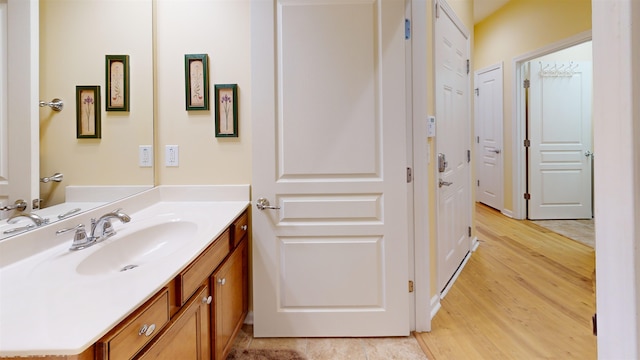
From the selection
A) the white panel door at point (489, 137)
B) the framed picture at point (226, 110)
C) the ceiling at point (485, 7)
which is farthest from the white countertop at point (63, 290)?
the ceiling at point (485, 7)

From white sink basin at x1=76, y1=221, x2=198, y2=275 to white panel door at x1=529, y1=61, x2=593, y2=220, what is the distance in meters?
4.65

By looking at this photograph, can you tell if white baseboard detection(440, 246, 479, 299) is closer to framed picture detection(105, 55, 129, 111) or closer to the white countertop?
the white countertop

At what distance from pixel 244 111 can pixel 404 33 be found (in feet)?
3.33

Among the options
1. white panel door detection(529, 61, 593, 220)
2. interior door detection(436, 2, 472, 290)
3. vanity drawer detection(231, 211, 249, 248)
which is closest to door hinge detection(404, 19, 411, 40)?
interior door detection(436, 2, 472, 290)

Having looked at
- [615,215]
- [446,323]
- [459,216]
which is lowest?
[446,323]

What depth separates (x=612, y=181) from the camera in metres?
0.53

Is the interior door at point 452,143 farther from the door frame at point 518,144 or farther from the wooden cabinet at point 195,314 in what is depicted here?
the door frame at point 518,144

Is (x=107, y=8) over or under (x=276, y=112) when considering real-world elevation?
over

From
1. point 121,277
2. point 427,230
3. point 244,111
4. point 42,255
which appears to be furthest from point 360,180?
point 42,255

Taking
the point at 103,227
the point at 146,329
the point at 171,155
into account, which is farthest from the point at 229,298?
the point at 171,155

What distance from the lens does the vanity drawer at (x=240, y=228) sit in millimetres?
1830

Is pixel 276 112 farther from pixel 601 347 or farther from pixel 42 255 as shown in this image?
pixel 601 347

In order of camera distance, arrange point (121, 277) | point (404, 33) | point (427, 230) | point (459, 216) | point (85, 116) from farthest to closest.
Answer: point (459, 216)
point (427, 230)
point (404, 33)
point (85, 116)
point (121, 277)

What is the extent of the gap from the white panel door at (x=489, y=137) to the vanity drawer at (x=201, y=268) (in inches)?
184
